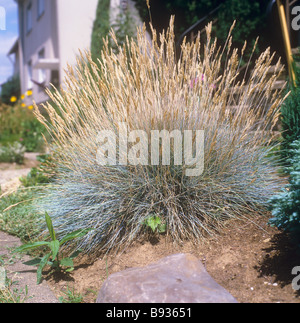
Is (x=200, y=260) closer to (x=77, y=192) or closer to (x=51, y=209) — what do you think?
(x=77, y=192)

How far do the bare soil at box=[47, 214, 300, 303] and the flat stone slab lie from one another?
0.21m

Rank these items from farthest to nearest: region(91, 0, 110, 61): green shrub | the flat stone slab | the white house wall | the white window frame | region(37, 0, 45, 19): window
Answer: the white window frame → region(37, 0, 45, 19): window → the white house wall → region(91, 0, 110, 61): green shrub → the flat stone slab

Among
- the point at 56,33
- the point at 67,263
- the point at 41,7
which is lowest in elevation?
the point at 67,263

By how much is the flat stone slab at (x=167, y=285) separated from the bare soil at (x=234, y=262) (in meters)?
0.21

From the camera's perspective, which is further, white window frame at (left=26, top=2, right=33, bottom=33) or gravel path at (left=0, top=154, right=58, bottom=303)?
white window frame at (left=26, top=2, right=33, bottom=33)

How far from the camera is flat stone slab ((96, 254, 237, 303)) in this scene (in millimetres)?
1886

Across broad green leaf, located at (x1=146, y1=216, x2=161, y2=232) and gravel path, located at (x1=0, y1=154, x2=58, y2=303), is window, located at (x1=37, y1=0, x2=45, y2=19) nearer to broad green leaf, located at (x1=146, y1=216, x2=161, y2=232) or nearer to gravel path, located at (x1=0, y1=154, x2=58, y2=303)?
gravel path, located at (x1=0, y1=154, x2=58, y2=303)

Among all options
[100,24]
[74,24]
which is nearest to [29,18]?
[74,24]

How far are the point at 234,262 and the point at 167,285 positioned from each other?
61 centimetres

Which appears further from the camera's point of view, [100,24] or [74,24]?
[74,24]

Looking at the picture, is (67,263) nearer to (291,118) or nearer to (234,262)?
(234,262)

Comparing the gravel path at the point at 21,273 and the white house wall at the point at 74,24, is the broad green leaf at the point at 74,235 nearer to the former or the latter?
the gravel path at the point at 21,273

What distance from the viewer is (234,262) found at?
7.79ft

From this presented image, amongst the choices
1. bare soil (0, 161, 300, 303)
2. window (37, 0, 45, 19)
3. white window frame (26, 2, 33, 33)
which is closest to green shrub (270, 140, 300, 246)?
bare soil (0, 161, 300, 303)
